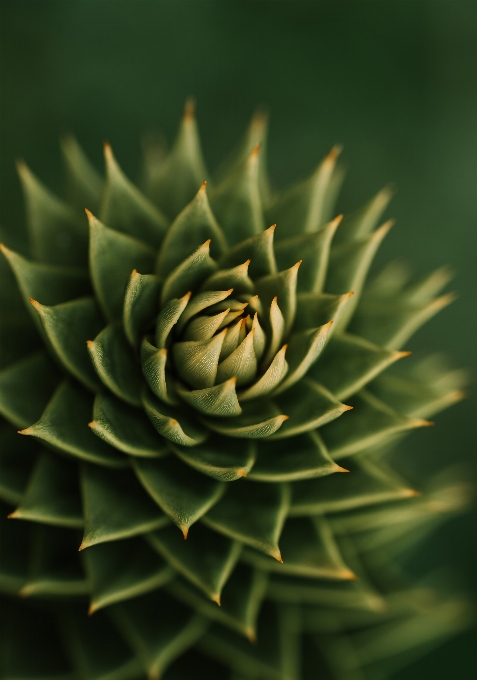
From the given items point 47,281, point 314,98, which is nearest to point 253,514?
point 47,281

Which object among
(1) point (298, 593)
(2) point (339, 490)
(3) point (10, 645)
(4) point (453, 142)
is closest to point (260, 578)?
(1) point (298, 593)

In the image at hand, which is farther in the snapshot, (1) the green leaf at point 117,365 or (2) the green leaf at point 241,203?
(2) the green leaf at point 241,203

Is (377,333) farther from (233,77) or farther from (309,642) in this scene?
(233,77)

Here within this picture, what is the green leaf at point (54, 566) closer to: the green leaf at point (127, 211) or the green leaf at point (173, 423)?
the green leaf at point (173, 423)

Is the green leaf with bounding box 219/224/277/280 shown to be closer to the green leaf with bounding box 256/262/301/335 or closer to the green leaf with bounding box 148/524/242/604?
the green leaf with bounding box 256/262/301/335

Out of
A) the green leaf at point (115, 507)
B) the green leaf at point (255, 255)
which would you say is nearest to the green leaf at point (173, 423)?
the green leaf at point (115, 507)

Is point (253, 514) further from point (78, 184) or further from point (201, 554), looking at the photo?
point (78, 184)
